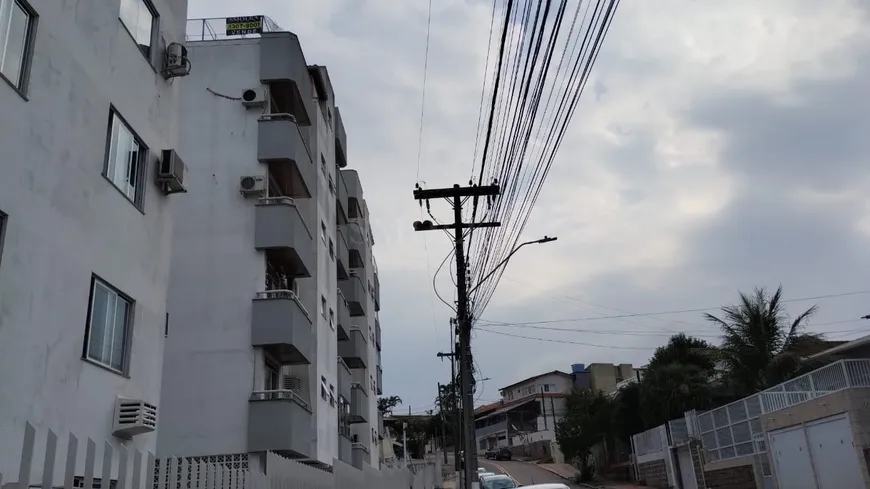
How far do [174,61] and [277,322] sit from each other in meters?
8.09

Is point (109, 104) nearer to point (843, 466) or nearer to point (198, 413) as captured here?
point (198, 413)

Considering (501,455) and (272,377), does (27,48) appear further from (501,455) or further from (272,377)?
(501,455)

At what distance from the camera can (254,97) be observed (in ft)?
70.4

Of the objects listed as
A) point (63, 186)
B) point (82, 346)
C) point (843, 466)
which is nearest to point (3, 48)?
point (63, 186)

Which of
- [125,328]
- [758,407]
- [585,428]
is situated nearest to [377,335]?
[585,428]

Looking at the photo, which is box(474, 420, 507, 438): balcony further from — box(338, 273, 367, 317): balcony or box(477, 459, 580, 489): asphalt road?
box(338, 273, 367, 317): balcony

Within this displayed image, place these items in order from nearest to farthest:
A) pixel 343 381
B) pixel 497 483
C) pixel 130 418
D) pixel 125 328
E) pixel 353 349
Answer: pixel 130 418 < pixel 125 328 < pixel 343 381 < pixel 353 349 < pixel 497 483

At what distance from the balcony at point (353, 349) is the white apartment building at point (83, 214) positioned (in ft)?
62.2

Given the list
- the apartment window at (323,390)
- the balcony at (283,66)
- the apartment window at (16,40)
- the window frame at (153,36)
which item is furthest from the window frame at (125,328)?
the apartment window at (323,390)

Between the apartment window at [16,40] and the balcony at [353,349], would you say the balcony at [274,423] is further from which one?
the balcony at [353,349]

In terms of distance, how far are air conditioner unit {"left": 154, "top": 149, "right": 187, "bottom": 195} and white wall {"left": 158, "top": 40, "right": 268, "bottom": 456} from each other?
7231 mm

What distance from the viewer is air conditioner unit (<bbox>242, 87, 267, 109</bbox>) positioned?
21.4 m

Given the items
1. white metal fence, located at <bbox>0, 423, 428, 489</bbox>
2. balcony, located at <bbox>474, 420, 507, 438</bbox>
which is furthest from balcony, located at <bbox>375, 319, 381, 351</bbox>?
balcony, located at <bbox>474, 420, 507, 438</bbox>

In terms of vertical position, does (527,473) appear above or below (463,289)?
below
